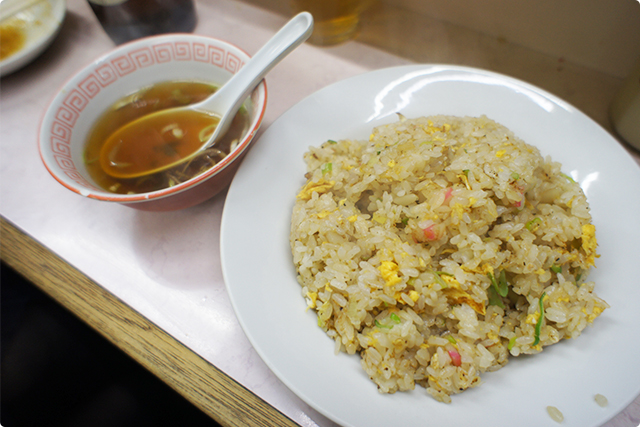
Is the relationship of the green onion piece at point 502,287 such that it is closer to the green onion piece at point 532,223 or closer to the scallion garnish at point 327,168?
the green onion piece at point 532,223

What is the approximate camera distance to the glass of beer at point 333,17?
1966mm

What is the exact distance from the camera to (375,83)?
5.07ft

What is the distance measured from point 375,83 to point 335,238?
28.4 inches

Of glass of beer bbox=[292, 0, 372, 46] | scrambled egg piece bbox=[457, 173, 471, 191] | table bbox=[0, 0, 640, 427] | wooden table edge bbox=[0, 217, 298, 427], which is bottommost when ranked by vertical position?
wooden table edge bbox=[0, 217, 298, 427]

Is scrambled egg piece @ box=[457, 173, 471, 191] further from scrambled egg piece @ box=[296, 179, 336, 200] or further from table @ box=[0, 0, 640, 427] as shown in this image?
table @ box=[0, 0, 640, 427]

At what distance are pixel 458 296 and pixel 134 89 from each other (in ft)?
5.09

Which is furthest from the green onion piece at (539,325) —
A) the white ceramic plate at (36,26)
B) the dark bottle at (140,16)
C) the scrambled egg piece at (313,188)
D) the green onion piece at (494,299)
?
the white ceramic plate at (36,26)

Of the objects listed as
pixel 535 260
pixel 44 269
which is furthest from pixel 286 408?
pixel 44 269

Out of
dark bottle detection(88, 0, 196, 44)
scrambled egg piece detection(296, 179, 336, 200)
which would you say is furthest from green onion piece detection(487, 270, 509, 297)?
dark bottle detection(88, 0, 196, 44)

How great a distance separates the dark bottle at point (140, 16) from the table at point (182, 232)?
208 mm

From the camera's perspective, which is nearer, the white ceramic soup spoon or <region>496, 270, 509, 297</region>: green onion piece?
<region>496, 270, 509, 297</region>: green onion piece

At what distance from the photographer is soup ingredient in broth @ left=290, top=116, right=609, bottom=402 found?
105 centimetres

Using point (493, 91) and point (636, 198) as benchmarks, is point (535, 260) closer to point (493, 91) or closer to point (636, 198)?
point (636, 198)

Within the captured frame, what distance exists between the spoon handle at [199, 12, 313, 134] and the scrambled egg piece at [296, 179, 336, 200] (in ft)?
1.49
